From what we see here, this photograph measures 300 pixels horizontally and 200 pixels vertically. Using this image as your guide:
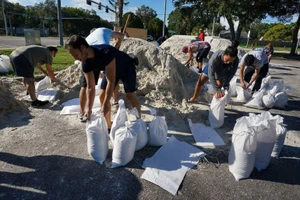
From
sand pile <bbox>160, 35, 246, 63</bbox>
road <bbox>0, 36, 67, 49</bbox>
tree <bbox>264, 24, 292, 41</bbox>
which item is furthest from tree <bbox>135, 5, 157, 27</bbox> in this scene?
sand pile <bbox>160, 35, 246, 63</bbox>

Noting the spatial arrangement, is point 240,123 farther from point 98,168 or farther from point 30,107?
point 30,107

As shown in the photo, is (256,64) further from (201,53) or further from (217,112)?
(201,53)

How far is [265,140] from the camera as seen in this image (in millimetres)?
2119

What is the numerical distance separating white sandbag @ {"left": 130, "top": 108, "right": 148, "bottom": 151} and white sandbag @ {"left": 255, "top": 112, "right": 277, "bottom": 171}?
1.17 metres

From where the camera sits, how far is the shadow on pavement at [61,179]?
1800 millimetres

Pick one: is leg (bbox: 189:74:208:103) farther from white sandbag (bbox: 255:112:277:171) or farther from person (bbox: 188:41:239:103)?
white sandbag (bbox: 255:112:277:171)

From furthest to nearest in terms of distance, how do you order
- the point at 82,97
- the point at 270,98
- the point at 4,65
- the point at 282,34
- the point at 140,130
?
the point at 282,34
the point at 4,65
the point at 270,98
the point at 82,97
the point at 140,130

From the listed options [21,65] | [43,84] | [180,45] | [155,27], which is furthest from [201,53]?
[155,27]

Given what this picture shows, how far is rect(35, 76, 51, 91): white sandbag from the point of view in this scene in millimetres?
4098

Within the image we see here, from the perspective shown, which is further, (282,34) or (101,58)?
(282,34)

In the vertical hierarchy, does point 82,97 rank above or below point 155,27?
below

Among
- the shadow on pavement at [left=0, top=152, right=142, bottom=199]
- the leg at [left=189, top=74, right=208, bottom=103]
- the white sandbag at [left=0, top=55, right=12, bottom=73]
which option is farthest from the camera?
the white sandbag at [left=0, top=55, right=12, bottom=73]

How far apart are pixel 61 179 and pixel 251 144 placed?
181 cm

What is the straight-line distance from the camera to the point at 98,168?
6.94 feet
